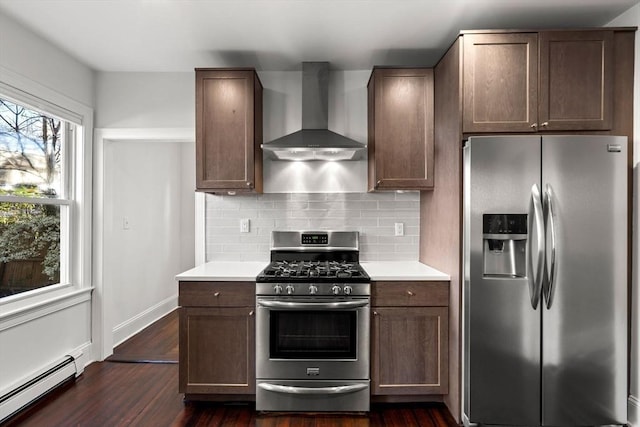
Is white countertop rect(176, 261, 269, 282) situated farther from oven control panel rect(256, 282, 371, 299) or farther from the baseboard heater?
the baseboard heater

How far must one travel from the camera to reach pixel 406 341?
2490 millimetres

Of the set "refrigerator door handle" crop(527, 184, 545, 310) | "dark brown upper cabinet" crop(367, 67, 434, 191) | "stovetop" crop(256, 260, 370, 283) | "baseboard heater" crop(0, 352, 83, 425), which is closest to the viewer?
"refrigerator door handle" crop(527, 184, 545, 310)

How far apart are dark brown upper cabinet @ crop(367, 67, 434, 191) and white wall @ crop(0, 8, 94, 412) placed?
→ 246cm

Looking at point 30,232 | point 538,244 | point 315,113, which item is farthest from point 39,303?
point 538,244

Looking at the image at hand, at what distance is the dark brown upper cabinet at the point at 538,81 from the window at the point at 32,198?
306 centimetres

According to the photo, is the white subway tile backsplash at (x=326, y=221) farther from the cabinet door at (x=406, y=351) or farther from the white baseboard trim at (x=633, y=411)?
the white baseboard trim at (x=633, y=411)

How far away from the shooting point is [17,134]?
102 inches

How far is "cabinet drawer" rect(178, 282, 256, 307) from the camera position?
98.7 inches

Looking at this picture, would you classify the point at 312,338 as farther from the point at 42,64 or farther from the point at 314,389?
the point at 42,64

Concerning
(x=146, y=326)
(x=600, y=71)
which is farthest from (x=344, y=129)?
(x=146, y=326)

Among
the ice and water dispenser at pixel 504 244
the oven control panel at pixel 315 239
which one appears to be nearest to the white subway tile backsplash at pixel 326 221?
the oven control panel at pixel 315 239

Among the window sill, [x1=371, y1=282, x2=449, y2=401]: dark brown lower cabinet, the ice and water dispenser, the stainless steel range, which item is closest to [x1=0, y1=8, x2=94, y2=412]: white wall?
the window sill

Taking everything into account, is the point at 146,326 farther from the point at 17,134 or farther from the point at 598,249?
the point at 598,249

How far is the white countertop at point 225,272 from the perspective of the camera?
250 centimetres
